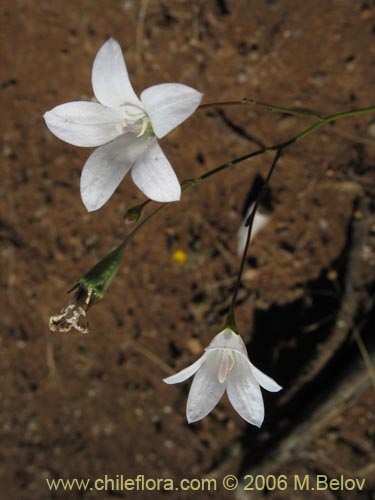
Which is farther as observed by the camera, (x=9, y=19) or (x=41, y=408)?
(x=41, y=408)

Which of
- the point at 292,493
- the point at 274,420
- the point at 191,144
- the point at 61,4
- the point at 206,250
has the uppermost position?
the point at 61,4

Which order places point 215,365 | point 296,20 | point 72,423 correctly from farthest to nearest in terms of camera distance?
point 72,423 → point 296,20 → point 215,365

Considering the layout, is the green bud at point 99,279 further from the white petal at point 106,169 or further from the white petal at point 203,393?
the white petal at point 203,393

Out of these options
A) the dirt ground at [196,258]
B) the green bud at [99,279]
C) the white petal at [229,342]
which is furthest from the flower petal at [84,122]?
the dirt ground at [196,258]

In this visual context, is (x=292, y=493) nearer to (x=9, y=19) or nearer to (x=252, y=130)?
(x=252, y=130)

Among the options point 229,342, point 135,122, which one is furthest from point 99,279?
point 135,122

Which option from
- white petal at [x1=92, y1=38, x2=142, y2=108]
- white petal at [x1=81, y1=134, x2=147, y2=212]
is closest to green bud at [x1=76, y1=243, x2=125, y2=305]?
Result: white petal at [x1=81, y1=134, x2=147, y2=212]

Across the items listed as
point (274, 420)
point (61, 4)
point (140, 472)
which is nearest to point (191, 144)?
point (61, 4)

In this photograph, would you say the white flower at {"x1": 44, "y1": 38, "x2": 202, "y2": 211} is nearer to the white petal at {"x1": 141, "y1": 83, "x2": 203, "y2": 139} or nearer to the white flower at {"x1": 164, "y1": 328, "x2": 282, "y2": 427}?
the white petal at {"x1": 141, "y1": 83, "x2": 203, "y2": 139}
